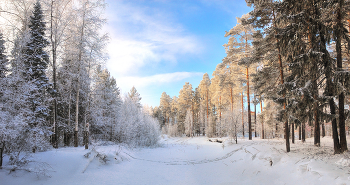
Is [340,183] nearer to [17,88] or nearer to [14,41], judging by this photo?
[17,88]

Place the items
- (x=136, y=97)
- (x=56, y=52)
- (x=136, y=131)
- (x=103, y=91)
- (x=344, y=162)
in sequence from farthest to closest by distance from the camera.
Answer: (x=136, y=97)
(x=136, y=131)
(x=103, y=91)
(x=56, y=52)
(x=344, y=162)

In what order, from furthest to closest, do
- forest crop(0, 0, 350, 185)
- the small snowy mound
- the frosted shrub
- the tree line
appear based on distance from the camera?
the frosted shrub
the tree line
forest crop(0, 0, 350, 185)
the small snowy mound

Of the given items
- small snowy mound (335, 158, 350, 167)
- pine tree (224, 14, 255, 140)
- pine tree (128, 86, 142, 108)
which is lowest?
small snowy mound (335, 158, 350, 167)

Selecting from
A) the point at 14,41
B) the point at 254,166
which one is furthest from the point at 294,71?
the point at 14,41

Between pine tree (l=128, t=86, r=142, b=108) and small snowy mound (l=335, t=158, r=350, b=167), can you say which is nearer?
small snowy mound (l=335, t=158, r=350, b=167)

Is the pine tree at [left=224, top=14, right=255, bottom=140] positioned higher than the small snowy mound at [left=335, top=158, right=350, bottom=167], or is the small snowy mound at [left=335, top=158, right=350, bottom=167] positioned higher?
the pine tree at [left=224, top=14, right=255, bottom=140]

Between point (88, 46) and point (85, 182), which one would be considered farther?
point (88, 46)

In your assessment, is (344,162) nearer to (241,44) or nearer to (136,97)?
(241,44)

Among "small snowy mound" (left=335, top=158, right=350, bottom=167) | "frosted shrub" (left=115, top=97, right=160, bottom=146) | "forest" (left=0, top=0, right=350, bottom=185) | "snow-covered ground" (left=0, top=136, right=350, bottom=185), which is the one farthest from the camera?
"frosted shrub" (left=115, top=97, right=160, bottom=146)

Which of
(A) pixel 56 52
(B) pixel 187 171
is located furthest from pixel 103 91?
(B) pixel 187 171

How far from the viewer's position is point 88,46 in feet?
45.1

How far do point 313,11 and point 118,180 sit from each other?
12.2m

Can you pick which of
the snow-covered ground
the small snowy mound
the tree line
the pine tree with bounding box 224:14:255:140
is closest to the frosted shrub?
the tree line

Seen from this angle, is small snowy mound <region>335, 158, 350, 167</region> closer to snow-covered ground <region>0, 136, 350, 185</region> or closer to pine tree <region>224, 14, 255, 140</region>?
snow-covered ground <region>0, 136, 350, 185</region>
